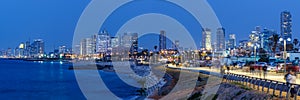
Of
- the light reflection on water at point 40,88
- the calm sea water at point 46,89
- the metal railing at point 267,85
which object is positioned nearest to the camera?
the metal railing at point 267,85

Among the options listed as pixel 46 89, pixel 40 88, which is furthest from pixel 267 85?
pixel 40 88

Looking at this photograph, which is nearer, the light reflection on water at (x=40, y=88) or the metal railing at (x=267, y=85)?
the metal railing at (x=267, y=85)

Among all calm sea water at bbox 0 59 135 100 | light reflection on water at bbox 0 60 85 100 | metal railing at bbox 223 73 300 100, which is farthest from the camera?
light reflection on water at bbox 0 60 85 100

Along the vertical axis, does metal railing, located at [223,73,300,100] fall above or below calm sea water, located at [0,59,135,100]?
above

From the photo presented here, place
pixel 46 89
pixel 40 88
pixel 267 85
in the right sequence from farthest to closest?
pixel 40 88 < pixel 46 89 < pixel 267 85

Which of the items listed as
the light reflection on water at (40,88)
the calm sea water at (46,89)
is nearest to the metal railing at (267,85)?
the calm sea water at (46,89)

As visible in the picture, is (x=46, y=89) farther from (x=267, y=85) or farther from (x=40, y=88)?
(x=267, y=85)

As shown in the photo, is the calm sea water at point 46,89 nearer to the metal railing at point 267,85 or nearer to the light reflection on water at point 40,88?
the light reflection on water at point 40,88

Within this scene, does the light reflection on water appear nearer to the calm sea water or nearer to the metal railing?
the calm sea water

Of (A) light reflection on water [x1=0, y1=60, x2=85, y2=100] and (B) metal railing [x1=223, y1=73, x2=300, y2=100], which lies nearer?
(B) metal railing [x1=223, y1=73, x2=300, y2=100]

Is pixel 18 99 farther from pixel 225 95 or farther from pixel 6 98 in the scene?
pixel 225 95

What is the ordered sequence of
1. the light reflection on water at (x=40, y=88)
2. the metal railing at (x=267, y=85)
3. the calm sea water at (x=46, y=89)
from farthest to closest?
the light reflection on water at (x=40, y=88)
the calm sea water at (x=46, y=89)
the metal railing at (x=267, y=85)

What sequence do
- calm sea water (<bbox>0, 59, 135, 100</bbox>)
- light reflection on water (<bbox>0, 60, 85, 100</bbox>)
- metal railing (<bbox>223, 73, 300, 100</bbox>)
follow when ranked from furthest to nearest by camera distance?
light reflection on water (<bbox>0, 60, 85, 100</bbox>), calm sea water (<bbox>0, 59, 135, 100</bbox>), metal railing (<bbox>223, 73, 300, 100</bbox>)

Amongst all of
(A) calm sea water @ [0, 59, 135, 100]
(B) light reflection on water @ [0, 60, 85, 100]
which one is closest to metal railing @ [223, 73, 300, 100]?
(A) calm sea water @ [0, 59, 135, 100]
